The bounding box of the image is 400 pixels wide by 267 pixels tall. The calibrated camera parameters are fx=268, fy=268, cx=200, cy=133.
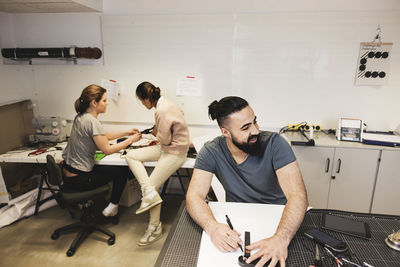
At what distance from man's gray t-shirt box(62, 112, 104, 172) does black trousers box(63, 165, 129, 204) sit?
87mm

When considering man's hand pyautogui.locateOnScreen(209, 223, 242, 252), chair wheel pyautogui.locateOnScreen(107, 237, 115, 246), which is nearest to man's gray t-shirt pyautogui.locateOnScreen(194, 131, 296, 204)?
man's hand pyautogui.locateOnScreen(209, 223, 242, 252)

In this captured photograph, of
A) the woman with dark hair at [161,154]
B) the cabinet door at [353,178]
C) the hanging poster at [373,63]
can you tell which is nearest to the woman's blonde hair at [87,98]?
the woman with dark hair at [161,154]

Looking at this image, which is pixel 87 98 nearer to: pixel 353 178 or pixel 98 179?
pixel 98 179

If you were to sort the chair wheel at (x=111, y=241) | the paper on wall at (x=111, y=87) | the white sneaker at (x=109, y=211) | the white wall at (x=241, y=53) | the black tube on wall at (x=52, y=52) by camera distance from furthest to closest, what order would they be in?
the paper on wall at (x=111, y=87) → the black tube on wall at (x=52, y=52) → the white wall at (x=241, y=53) → the white sneaker at (x=109, y=211) → the chair wheel at (x=111, y=241)

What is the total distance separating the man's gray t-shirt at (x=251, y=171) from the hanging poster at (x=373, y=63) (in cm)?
189

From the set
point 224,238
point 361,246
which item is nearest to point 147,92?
point 224,238

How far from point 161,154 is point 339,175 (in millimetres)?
1693

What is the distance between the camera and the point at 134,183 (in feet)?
10.0

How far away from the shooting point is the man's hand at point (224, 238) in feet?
3.18

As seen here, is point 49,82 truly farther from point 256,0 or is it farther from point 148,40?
point 256,0

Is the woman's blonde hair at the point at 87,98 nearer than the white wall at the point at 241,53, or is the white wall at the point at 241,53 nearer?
the woman's blonde hair at the point at 87,98

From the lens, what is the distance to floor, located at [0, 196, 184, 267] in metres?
2.17

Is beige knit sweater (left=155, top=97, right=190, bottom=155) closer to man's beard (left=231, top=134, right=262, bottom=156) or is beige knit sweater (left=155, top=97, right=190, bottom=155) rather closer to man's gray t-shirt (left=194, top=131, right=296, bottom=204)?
man's gray t-shirt (left=194, top=131, right=296, bottom=204)

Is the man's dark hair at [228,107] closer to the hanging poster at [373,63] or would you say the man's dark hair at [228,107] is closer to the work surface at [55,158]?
the work surface at [55,158]
